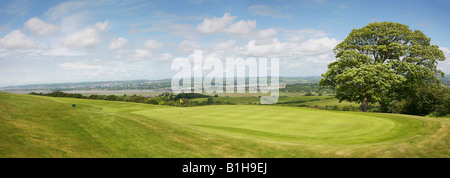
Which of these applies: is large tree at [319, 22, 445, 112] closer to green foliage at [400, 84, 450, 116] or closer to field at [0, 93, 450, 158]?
green foliage at [400, 84, 450, 116]

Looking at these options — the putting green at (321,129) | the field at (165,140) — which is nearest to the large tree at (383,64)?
the putting green at (321,129)

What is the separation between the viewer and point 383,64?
25297 millimetres

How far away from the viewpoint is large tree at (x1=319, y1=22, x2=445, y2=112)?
24906 mm

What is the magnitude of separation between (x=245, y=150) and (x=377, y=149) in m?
5.72

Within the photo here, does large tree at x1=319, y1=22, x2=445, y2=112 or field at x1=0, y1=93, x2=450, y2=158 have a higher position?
large tree at x1=319, y1=22, x2=445, y2=112

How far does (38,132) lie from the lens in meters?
8.98

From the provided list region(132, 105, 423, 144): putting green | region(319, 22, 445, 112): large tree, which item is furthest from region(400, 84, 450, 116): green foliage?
region(132, 105, 423, 144): putting green

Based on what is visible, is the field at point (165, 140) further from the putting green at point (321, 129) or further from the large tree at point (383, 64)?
the large tree at point (383, 64)

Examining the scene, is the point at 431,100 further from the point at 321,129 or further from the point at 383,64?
the point at 321,129

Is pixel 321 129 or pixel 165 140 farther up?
pixel 165 140

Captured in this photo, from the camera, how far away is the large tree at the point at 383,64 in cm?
2491

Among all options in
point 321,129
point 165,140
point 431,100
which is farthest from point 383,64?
point 165,140

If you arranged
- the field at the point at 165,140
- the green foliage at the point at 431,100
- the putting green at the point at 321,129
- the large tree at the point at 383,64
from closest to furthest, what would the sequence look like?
the field at the point at 165,140, the putting green at the point at 321,129, the large tree at the point at 383,64, the green foliage at the point at 431,100
